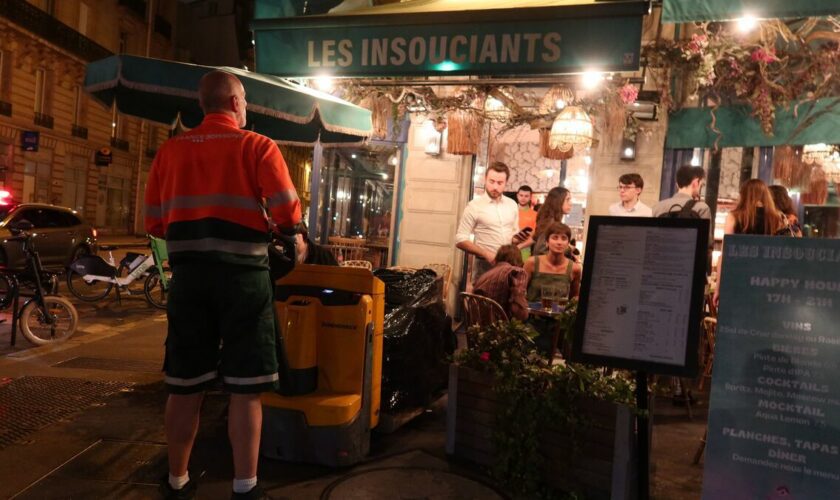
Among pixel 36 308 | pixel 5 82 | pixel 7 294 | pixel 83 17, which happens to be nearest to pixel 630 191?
pixel 36 308

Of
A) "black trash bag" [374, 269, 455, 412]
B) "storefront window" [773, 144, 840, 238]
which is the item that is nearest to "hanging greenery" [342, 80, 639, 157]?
"storefront window" [773, 144, 840, 238]

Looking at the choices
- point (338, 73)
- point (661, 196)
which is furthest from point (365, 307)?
point (661, 196)

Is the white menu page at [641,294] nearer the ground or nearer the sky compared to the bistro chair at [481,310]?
nearer the sky

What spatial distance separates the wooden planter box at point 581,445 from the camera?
312cm

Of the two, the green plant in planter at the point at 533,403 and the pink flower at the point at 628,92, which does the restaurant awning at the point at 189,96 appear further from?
the pink flower at the point at 628,92

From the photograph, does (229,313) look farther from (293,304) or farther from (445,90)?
(445,90)

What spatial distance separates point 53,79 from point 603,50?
29.2m

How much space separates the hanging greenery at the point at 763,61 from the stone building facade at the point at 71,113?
20551mm

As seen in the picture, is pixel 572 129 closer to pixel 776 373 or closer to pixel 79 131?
pixel 776 373

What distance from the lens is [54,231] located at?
12688mm

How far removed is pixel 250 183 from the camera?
2.94 metres

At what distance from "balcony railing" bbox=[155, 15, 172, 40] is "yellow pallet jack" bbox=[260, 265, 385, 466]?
36.3 meters

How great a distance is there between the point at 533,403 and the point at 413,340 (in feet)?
4.64

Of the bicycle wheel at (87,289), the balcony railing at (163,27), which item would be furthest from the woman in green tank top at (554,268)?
the balcony railing at (163,27)
